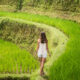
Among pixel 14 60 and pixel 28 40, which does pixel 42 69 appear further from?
pixel 28 40

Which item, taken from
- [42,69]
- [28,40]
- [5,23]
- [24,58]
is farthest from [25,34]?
[42,69]

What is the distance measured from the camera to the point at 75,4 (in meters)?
10.3

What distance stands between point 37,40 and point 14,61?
73.7 inches

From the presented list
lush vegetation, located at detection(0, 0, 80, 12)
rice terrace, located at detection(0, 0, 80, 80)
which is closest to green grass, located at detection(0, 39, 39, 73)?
rice terrace, located at detection(0, 0, 80, 80)

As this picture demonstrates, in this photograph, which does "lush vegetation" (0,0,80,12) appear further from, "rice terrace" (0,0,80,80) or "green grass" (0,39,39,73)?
"green grass" (0,39,39,73)

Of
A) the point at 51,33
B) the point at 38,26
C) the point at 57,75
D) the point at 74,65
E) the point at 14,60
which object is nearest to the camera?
the point at 57,75

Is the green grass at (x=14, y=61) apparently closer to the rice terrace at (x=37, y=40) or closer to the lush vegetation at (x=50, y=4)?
the rice terrace at (x=37, y=40)

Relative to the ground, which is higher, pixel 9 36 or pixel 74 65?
pixel 74 65

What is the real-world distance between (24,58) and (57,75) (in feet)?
8.05

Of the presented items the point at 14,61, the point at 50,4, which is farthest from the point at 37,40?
the point at 50,4

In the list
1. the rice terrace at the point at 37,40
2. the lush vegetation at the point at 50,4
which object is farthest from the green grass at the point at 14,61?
the lush vegetation at the point at 50,4

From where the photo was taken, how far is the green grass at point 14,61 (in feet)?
18.7

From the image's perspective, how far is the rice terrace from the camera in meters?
4.81

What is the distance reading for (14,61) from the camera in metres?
6.38
